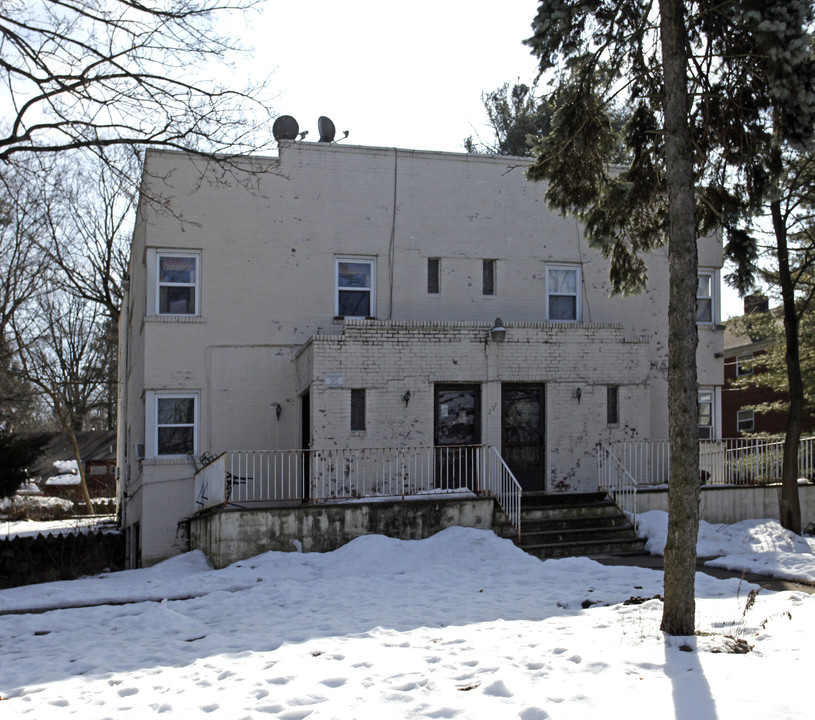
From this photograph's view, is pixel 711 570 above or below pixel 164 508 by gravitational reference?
below

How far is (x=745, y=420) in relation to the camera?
35.3 m

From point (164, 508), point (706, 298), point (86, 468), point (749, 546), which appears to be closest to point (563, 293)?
point (706, 298)

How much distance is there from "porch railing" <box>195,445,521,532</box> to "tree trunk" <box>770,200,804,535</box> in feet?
15.5

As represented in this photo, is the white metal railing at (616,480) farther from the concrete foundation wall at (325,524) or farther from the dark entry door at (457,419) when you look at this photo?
the concrete foundation wall at (325,524)

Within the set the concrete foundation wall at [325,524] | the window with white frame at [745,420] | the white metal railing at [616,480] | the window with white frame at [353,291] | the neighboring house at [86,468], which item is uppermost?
the window with white frame at [353,291]

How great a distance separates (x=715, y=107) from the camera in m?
9.81

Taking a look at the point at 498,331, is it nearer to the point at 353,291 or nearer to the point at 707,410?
the point at 353,291

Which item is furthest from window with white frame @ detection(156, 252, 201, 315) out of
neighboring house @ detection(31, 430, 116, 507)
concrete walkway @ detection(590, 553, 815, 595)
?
neighboring house @ detection(31, 430, 116, 507)

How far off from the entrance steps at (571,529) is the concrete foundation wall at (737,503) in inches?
33.5

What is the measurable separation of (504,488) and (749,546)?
13.2ft

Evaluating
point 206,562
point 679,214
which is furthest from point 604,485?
point 679,214

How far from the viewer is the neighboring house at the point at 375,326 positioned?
634 inches

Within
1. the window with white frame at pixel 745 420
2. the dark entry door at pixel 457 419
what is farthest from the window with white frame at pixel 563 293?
the window with white frame at pixel 745 420

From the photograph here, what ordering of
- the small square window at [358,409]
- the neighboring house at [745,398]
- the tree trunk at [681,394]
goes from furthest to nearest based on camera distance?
the neighboring house at [745,398] < the small square window at [358,409] < the tree trunk at [681,394]
